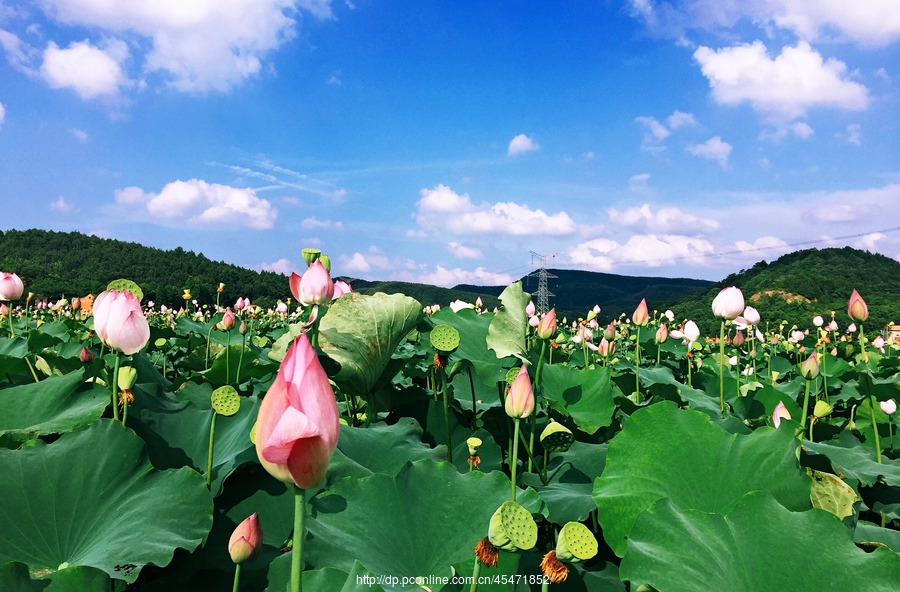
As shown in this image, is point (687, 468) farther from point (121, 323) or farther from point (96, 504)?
point (121, 323)

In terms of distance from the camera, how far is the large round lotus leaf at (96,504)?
1001mm

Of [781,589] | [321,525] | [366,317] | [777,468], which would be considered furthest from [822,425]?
→ [321,525]

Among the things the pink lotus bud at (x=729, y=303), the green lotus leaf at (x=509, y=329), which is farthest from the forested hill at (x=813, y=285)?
the green lotus leaf at (x=509, y=329)

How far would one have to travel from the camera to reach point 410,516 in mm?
1075

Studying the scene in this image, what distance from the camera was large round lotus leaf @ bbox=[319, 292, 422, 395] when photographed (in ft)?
4.98

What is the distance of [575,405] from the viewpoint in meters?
1.85

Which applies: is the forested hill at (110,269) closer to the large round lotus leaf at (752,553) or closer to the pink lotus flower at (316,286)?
the pink lotus flower at (316,286)

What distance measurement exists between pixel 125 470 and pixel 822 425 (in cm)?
231

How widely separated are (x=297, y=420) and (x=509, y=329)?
46.4 inches

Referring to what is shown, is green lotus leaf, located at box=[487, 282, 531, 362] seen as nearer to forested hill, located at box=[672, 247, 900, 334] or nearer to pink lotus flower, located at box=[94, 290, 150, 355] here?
pink lotus flower, located at box=[94, 290, 150, 355]

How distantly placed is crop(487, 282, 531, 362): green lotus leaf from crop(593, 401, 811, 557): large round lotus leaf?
1.65 ft

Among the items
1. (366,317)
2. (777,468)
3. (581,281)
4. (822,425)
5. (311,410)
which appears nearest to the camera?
(311,410)

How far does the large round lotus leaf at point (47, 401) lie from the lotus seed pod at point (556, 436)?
1.15 metres

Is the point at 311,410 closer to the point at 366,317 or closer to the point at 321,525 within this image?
the point at 321,525
